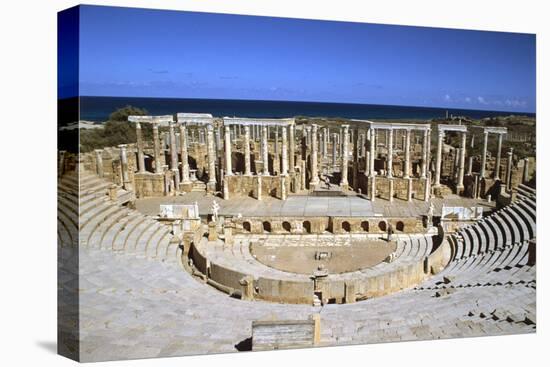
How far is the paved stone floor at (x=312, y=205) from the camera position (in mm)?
19641

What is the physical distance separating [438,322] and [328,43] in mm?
8106

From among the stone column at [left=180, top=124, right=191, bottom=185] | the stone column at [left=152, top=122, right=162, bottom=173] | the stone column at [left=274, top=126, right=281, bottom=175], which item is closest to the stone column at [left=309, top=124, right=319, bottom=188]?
the stone column at [left=274, top=126, right=281, bottom=175]

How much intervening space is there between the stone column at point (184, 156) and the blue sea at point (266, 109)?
3.55 meters

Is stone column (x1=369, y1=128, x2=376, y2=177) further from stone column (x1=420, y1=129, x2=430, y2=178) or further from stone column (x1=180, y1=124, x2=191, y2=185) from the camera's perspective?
stone column (x1=180, y1=124, x2=191, y2=185)

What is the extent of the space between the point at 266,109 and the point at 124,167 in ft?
14.7

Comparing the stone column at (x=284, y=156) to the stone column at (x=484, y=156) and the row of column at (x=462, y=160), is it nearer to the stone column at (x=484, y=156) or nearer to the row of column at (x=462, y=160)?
the row of column at (x=462, y=160)

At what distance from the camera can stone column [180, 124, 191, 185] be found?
20944 mm

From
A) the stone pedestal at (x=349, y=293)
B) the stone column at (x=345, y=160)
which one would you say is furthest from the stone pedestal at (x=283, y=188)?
the stone pedestal at (x=349, y=293)

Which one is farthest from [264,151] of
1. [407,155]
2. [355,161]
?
[407,155]

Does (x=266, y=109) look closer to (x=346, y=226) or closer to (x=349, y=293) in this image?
(x=346, y=226)

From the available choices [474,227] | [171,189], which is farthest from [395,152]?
[171,189]

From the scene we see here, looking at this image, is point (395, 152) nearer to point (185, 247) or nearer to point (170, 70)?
point (185, 247)

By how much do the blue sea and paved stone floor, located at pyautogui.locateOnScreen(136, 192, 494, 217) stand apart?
2911 millimetres

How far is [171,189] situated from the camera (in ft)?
64.8
